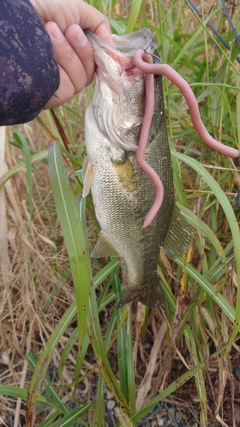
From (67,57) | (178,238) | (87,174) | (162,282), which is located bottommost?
(162,282)

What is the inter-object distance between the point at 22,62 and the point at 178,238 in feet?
2.31

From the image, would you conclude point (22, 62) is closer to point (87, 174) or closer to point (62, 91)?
point (62, 91)

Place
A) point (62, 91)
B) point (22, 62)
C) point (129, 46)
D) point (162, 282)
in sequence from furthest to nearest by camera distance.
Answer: point (162, 282) → point (62, 91) → point (129, 46) → point (22, 62)

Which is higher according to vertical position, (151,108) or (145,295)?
(151,108)

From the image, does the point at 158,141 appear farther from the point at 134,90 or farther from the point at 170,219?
the point at 170,219

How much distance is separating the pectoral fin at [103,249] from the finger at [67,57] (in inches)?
→ 17.9

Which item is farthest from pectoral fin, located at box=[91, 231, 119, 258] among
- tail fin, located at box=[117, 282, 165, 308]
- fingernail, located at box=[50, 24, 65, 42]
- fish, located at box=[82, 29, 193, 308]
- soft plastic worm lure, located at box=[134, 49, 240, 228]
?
fingernail, located at box=[50, 24, 65, 42]

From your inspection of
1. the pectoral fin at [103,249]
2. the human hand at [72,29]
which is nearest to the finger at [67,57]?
the human hand at [72,29]

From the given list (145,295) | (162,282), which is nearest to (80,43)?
(145,295)

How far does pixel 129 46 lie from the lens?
3.71 feet

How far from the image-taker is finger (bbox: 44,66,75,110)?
1213 millimetres

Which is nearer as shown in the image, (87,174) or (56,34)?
(56,34)

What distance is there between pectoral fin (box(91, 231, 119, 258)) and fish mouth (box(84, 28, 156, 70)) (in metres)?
0.51

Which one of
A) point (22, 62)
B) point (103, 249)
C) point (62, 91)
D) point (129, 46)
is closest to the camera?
point (22, 62)
